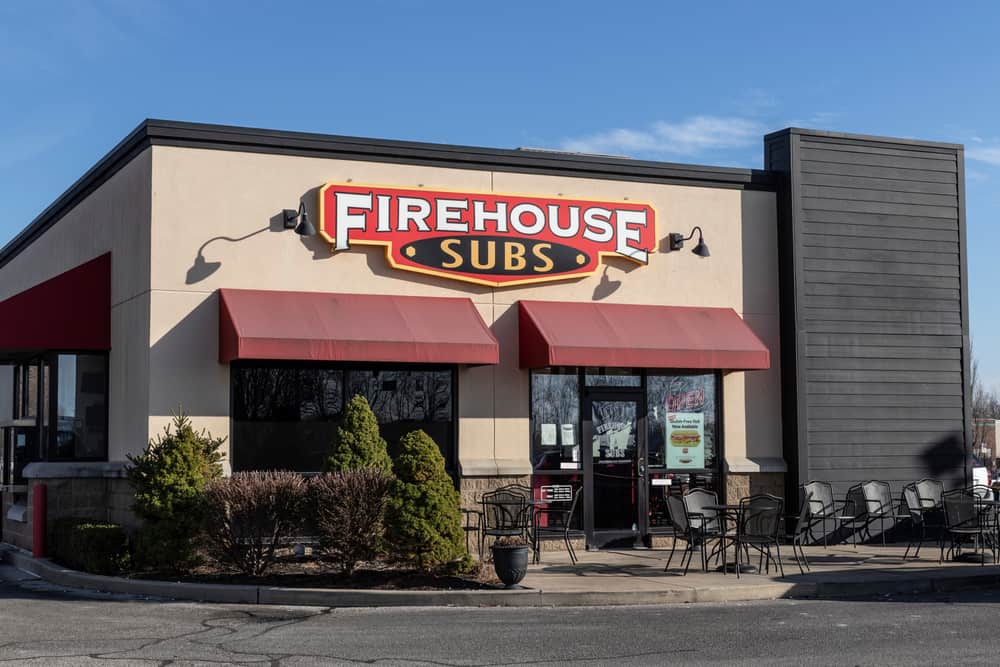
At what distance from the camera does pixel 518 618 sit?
11.8 meters

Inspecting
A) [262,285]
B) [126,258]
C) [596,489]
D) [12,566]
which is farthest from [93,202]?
[596,489]

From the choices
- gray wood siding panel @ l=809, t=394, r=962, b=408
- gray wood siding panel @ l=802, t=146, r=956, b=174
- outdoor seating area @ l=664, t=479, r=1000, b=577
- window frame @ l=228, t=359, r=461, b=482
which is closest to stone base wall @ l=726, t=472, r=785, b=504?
outdoor seating area @ l=664, t=479, r=1000, b=577

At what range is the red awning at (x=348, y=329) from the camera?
1534cm

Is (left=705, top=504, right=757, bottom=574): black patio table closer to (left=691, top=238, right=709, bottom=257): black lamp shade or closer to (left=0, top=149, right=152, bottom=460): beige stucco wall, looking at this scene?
(left=691, top=238, right=709, bottom=257): black lamp shade

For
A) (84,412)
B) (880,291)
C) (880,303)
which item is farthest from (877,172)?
(84,412)

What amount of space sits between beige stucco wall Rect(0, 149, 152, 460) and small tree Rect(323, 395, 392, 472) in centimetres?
268

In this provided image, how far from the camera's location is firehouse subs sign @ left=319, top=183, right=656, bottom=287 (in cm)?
1680

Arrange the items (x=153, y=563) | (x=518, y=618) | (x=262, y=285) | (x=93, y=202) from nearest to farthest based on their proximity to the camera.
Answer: (x=518, y=618) < (x=153, y=563) < (x=262, y=285) < (x=93, y=202)

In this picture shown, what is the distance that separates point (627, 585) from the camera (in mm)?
13453

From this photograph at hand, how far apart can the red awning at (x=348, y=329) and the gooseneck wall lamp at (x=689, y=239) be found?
11.3 ft

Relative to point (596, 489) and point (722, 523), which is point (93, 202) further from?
point (722, 523)

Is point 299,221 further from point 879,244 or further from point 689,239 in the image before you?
point 879,244

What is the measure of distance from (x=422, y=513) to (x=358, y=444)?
6.57ft

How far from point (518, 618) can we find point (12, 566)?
9.02m
